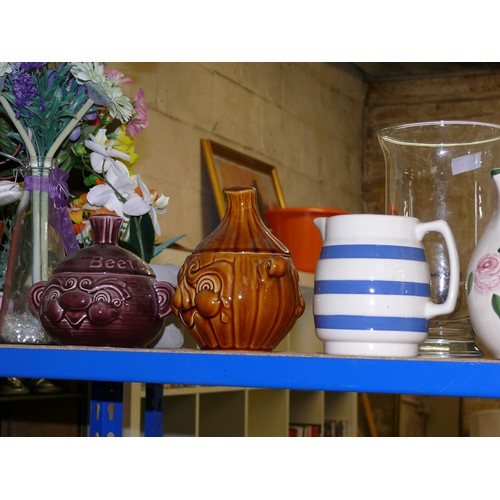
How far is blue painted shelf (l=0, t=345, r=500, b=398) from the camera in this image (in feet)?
2.43

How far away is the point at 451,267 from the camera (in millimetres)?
840

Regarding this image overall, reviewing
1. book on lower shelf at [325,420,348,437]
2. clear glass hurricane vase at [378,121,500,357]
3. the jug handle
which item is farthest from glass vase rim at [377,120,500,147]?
book on lower shelf at [325,420,348,437]

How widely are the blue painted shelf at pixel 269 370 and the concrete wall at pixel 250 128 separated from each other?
195 cm

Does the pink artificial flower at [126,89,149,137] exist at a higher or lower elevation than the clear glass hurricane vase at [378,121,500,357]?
higher

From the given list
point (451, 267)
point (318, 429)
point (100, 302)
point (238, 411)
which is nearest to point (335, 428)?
point (318, 429)

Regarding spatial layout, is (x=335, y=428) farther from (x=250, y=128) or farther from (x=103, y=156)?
(x=103, y=156)

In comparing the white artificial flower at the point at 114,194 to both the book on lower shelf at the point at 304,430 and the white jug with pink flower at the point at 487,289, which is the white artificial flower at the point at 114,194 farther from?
the book on lower shelf at the point at 304,430

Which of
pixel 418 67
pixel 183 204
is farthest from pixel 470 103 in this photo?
pixel 183 204

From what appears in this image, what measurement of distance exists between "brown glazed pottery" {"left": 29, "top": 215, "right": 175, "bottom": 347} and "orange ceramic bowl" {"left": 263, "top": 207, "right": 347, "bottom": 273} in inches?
83.8

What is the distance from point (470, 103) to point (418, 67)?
0.35m

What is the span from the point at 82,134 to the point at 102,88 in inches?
3.9

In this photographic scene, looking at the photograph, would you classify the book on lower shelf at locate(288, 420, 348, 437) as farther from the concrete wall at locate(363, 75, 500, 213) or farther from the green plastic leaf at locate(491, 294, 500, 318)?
the green plastic leaf at locate(491, 294, 500, 318)

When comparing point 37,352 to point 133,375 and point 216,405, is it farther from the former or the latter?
point 216,405

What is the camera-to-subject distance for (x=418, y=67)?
4.67m
